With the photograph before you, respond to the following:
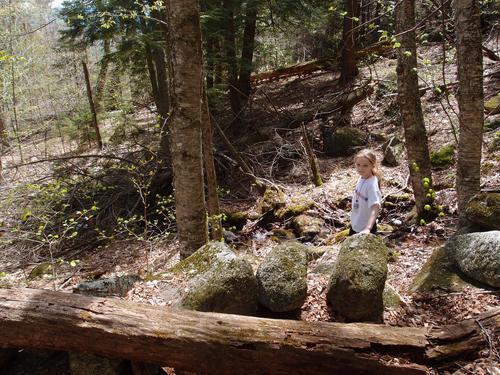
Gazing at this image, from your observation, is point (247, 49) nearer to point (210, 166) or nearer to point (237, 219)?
point (237, 219)

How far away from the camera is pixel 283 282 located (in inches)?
149

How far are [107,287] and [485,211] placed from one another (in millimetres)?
4329

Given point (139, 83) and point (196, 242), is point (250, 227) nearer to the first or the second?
point (196, 242)

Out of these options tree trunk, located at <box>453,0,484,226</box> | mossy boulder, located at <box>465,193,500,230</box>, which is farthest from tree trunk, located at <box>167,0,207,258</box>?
mossy boulder, located at <box>465,193,500,230</box>

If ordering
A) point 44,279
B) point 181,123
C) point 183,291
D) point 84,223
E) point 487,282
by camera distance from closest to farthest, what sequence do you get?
point 487,282 → point 183,291 → point 181,123 → point 44,279 → point 84,223

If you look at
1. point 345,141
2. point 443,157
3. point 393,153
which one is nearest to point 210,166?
point 393,153

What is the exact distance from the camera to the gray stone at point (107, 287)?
12.8ft

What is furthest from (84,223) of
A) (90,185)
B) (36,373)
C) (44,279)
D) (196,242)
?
(36,373)

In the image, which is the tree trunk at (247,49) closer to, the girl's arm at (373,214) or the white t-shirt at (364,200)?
the white t-shirt at (364,200)

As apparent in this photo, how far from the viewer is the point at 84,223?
9539mm

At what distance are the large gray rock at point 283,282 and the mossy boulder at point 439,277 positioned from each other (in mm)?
1279

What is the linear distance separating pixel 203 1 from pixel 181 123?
8034 mm

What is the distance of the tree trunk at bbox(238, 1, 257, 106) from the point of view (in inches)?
506

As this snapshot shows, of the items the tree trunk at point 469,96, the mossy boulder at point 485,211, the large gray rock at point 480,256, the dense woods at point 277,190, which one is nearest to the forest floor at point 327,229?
the dense woods at point 277,190
